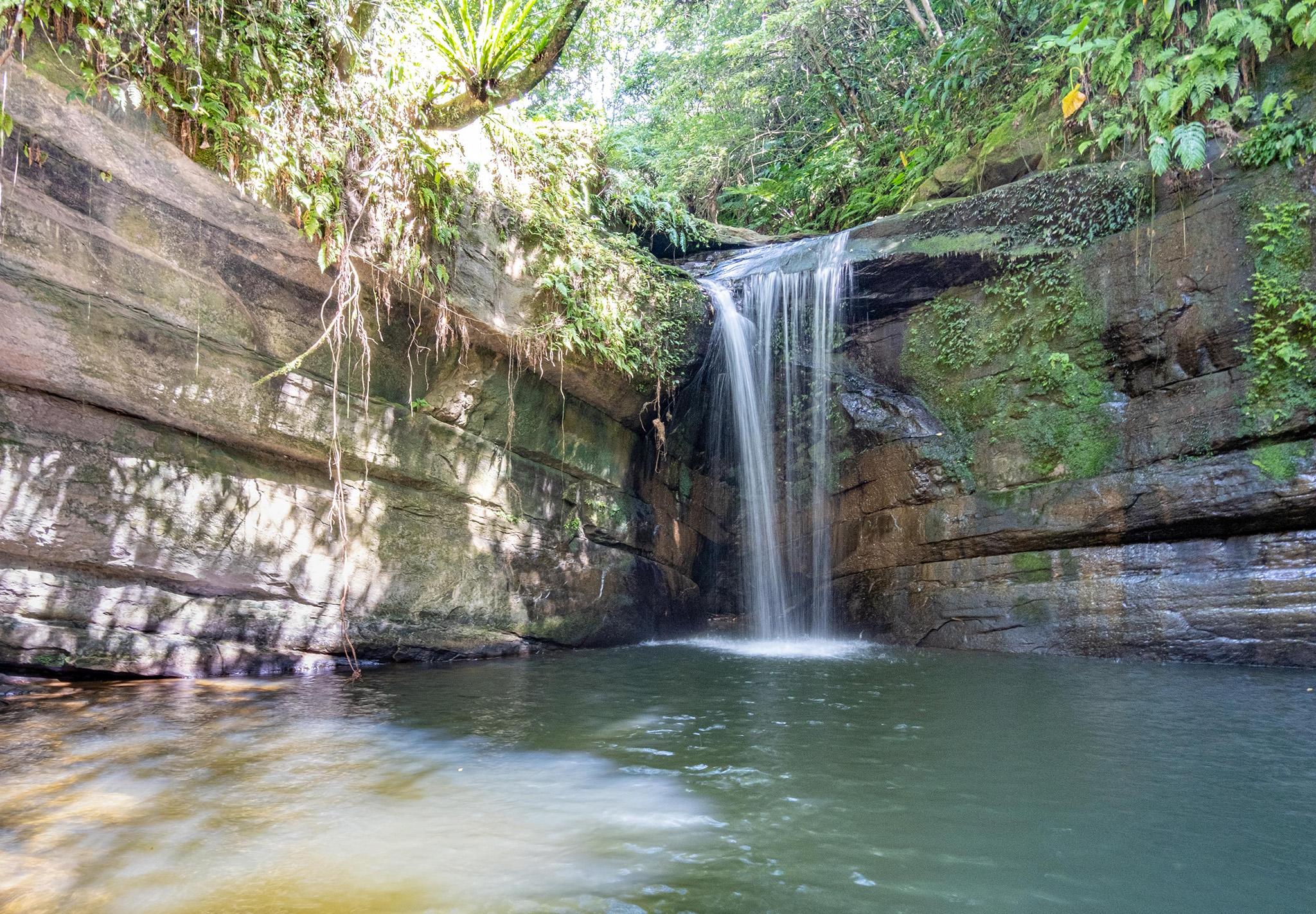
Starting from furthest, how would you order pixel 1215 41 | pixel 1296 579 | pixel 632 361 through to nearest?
pixel 632 361 → pixel 1215 41 → pixel 1296 579

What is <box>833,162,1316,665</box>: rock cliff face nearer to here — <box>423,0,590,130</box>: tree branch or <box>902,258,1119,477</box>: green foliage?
<box>902,258,1119,477</box>: green foliage

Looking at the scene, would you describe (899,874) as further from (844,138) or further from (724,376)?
(844,138)

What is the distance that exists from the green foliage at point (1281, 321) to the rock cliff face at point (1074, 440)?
57 millimetres

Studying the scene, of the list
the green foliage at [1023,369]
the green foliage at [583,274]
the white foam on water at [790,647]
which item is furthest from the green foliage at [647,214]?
the white foam on water at [790,647]

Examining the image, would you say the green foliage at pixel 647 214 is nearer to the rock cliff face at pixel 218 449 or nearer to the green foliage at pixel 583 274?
the green foliage at pixel 583 274

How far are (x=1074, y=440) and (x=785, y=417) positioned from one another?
354 cm

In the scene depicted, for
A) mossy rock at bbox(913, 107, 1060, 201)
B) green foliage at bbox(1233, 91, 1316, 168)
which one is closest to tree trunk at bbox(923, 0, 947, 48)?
mossy rock at bbox(913, 107, 1060, 201)

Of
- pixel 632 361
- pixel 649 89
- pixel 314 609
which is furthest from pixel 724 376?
pixel 649 89

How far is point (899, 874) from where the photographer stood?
243cm

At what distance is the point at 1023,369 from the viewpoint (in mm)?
8633

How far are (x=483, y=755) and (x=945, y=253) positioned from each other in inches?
313

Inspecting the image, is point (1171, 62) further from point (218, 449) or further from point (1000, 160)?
point (218, 449)

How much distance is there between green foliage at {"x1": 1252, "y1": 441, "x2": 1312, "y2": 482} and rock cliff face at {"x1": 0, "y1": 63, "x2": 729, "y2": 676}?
677 cm

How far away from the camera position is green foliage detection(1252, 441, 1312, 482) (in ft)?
21.8
